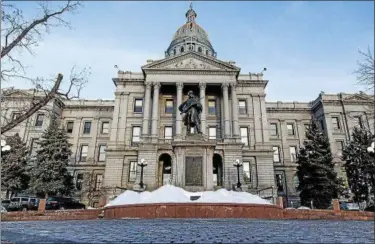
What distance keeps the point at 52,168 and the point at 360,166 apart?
33205 millimetres

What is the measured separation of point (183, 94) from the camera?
36.6 m

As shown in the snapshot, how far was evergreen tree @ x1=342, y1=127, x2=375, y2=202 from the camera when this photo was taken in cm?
2934

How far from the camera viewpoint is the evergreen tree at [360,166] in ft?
96.3

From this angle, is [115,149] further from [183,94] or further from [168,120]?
[183,94]

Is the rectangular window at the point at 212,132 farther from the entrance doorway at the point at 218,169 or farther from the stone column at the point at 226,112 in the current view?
the entrance doorway at the point at 218,169

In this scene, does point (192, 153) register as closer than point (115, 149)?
Yes

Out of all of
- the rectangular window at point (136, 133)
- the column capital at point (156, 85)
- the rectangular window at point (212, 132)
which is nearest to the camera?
the column capital at point (156, 85)

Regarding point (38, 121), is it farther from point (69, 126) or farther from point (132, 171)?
point (132, 171)

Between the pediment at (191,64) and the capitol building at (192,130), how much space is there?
13cm

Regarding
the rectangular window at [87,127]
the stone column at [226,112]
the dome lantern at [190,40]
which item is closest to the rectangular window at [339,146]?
the stone column at [226,112]

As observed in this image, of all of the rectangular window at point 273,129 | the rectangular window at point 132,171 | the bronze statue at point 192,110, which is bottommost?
the rectangular window at point 132,171

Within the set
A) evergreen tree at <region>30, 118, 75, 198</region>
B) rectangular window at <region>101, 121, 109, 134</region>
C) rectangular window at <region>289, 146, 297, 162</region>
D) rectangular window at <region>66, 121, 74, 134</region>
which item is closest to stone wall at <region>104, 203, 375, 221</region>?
evergreen tree at <region>30, 118, 75, 198</region>

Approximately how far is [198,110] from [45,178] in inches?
834

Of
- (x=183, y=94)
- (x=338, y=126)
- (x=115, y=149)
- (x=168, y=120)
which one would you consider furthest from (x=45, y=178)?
(x=338, y=126)
